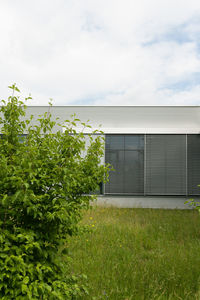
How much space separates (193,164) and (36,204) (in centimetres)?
1044

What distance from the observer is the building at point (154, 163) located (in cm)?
1195

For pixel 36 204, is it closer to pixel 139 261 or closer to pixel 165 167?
pixel 139 261

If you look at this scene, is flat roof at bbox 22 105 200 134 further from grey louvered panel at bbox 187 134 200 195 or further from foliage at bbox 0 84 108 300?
foliage at bbox 0 84 108 300

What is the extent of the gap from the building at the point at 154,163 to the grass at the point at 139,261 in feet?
15.2

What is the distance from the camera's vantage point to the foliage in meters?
2.46

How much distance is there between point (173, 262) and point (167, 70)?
9.15m

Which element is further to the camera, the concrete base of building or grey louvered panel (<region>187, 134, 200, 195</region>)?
grey louvered panel (<region>187, 134, 200, 195</region>)

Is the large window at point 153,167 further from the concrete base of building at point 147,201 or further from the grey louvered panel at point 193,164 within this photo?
the concrete base of building at point 147,201

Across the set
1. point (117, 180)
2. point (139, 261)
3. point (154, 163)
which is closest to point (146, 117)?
point (154, 163)

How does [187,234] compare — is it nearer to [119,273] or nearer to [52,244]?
[119,273]

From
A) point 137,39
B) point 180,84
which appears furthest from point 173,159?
point 137,39

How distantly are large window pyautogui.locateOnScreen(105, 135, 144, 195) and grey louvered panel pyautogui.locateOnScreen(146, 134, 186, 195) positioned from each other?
313 millimetres

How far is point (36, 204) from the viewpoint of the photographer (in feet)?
8.48

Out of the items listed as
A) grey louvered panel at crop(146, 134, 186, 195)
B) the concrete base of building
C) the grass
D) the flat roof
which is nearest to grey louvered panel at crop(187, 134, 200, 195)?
grey louvered panel at crop(146, 134, 186, 195)
